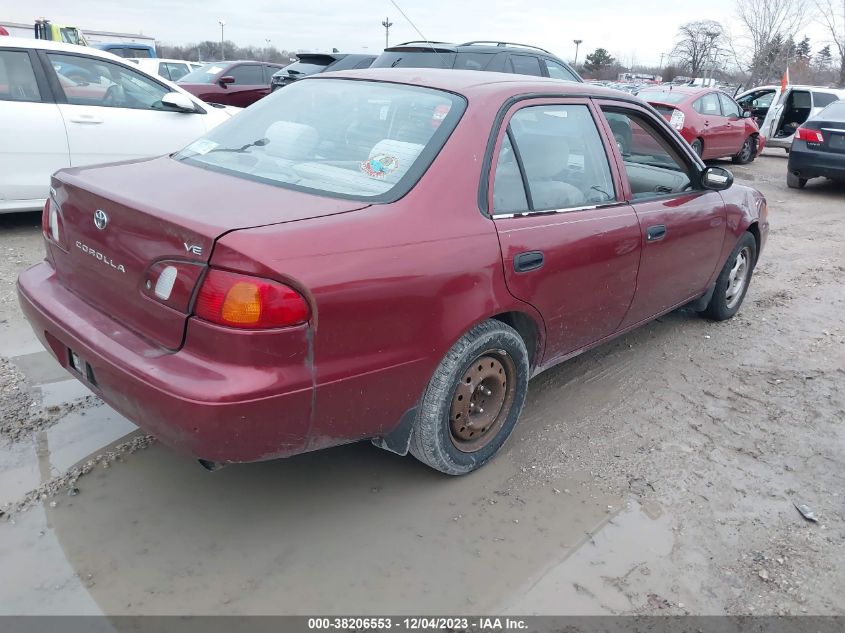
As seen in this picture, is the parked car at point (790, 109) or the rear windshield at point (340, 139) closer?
the rear windshield at point (340, 139)

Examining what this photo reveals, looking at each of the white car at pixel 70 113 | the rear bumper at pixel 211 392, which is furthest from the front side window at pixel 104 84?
the rear bumper at pixel 211 392

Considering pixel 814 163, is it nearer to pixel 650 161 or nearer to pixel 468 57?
pixel 468 57

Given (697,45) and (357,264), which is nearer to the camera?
(357,264)

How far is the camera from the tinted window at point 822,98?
14.0m

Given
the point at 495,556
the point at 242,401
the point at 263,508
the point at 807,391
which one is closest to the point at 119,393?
the point at 242,401

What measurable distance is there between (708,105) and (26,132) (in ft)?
35.4

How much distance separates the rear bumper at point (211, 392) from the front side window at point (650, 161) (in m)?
2.36

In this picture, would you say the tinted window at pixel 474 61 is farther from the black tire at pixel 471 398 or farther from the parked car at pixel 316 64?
the black tire at pixel 471 398

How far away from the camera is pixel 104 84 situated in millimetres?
6355

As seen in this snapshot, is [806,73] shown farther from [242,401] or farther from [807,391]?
[242,401]

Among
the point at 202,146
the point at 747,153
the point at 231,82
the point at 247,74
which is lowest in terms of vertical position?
the point at 747,153

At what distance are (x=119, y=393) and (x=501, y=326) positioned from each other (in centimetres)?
147

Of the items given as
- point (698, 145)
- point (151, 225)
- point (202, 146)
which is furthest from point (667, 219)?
point (698, 145)

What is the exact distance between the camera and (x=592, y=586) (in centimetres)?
247
